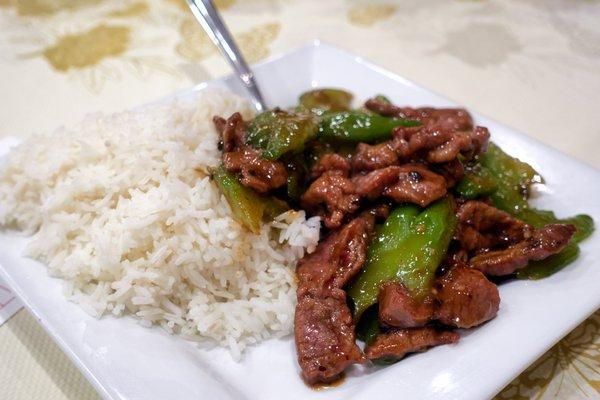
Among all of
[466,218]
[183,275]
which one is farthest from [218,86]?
[466,218]

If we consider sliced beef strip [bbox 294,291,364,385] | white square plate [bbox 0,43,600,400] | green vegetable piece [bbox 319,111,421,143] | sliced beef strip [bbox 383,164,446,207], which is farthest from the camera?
green vegetable piece [bbox 319,111,421,143]

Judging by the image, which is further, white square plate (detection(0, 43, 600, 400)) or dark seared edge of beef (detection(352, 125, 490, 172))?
dark seared edge of beef (detection(352, 125, 490, 172))

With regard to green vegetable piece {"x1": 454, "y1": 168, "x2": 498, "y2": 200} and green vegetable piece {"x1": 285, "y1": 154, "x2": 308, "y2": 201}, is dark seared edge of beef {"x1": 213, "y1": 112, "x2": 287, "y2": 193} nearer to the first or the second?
green vegetable piece {"x1": 285, "y1": 154, "x2": 308, "y2": 201}

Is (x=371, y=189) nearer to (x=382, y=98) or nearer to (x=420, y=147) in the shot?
(x=420, y=147)

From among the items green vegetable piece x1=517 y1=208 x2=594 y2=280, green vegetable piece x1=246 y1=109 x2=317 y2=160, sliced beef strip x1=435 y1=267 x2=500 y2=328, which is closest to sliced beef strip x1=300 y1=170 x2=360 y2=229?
green vegetable piece x1=246 y1=109 x2=317 y2=160

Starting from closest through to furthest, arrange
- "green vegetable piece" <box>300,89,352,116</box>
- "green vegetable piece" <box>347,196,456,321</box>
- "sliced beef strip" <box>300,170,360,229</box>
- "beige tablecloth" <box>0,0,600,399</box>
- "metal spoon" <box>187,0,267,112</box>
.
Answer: "green vegetable piece" <box>347,196,456,321</box> → "sliced beef strip" <box>300,170,360,229</box> → "green vegetable piece" <box>300,89,352,116</box> → "metal spoon" <box>187,0,267,112</box> → "beige tablecloth" <box>0,0,600,399</box>

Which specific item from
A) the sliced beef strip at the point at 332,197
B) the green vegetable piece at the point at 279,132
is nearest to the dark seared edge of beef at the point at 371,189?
the sliced beef strip at the point at 332,197

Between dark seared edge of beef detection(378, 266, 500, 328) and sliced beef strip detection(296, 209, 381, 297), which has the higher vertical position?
sliced beef strip detection(296, 209, 381, 297)

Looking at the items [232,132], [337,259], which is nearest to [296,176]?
[232,132]

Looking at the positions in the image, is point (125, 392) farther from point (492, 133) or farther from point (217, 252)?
point (492, 133)
